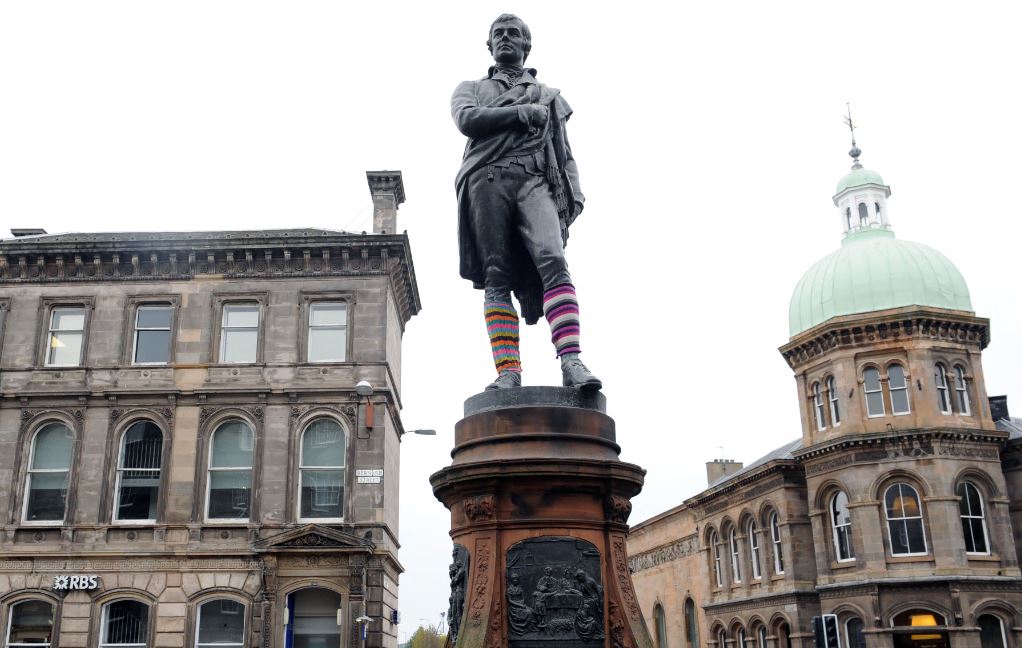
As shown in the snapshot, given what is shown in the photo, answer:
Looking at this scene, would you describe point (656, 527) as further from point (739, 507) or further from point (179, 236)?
point (179, 236)

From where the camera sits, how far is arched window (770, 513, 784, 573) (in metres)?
39.0

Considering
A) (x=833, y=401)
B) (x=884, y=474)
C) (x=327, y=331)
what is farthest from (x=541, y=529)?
(x=833, y=401)

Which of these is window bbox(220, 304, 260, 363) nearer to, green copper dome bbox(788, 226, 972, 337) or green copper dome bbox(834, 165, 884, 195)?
green copper dome bbox(788, 226, 972, 337)

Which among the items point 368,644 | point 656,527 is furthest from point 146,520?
point 656,527

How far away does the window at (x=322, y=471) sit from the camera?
2558 cm

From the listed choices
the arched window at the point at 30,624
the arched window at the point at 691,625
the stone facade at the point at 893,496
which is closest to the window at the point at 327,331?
the arched window at the point at 30,624

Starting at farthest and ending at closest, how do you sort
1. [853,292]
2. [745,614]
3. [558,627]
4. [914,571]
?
[745,614] < [853,292] < [914,571] < [558,627]

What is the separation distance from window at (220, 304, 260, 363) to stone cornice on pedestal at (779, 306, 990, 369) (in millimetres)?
21600

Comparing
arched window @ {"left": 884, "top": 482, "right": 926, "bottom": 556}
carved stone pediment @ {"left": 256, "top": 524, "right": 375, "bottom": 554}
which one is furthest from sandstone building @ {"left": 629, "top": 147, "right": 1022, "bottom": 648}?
carved stone pediment @ {"left": 256, "top": 524, "right": 375, "bottom": 554}

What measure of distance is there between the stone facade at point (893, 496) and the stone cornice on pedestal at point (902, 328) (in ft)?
0.17

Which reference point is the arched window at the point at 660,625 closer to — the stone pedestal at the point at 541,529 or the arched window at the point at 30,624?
the arched window at the point at 30,624

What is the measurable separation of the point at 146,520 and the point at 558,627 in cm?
2223

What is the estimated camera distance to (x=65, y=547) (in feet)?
83.1

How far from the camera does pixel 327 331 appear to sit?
27250 mm
